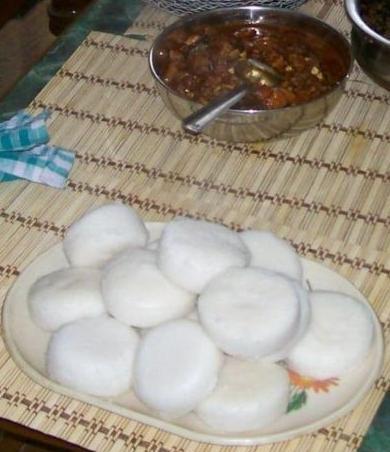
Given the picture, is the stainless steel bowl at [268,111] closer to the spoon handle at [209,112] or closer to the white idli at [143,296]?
the spoon handle at [209,112]

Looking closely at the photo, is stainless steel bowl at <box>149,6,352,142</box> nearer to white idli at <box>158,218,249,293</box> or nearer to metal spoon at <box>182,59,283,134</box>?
metal spoon at <box>182,59,283,134</box>

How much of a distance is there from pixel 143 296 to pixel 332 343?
0.17m

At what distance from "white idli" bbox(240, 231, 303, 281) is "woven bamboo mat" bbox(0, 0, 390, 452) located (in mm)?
106

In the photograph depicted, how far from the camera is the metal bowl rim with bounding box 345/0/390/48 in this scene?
1043 mm

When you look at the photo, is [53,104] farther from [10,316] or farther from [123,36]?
[10,316]

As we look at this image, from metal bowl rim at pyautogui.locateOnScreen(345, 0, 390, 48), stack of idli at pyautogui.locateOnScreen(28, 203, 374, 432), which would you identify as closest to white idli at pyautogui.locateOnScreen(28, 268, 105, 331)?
stack of idli at pyautogui.locateOnScreen(28, 203, 374, 432)

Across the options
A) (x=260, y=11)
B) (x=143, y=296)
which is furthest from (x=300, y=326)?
(x=260, y=11)

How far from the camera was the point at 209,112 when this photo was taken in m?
1.03

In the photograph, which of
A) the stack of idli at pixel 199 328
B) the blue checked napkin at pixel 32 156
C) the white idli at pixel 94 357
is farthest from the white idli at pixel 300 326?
the blue checked napkin at pixel 32 156

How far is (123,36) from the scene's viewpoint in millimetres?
1352

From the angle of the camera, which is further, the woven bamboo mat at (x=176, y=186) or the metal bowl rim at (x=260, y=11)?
the metal bowl rim at (x=260, y=11)

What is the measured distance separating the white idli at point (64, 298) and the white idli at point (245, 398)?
136 mm

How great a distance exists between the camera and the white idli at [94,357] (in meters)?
0.78

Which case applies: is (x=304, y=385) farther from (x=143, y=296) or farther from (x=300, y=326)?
(x=143, y=296)
